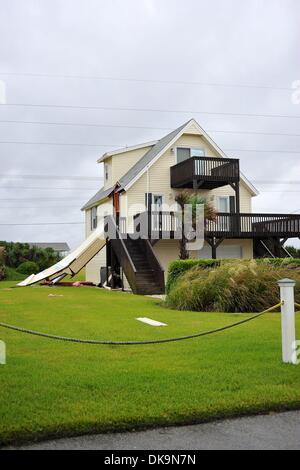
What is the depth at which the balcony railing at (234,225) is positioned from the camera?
2355 centimetres

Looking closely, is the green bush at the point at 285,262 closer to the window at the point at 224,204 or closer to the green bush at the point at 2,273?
the window at the point at 224,204

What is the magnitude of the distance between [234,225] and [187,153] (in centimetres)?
533

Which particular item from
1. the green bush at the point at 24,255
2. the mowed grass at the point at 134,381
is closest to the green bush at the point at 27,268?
the green bush at the point at 24,255

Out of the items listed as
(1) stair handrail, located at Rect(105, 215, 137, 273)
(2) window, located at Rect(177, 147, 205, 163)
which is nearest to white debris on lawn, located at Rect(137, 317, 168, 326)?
(1) stair handrail, located at Rect(105, 215, 137, 273)

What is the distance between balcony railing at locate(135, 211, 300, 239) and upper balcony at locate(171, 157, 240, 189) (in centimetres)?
202

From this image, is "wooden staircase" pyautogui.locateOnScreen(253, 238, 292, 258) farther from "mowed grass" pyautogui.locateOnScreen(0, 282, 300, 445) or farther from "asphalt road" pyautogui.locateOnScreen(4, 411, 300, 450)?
"asphalt road" pyautogui.locateOnScreen(4, 411, 300, 450)

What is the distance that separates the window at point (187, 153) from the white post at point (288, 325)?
2157 centimetres

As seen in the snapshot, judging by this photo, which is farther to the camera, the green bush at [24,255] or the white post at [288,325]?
the green bush at [24,255]

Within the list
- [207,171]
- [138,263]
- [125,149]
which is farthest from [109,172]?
[138,263]

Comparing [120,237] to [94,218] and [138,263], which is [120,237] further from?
[94,218]

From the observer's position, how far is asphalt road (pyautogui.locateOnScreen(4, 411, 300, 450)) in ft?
12.8

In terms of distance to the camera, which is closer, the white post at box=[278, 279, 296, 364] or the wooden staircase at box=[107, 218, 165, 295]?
the white post at box=[278, 279, 296, 364]

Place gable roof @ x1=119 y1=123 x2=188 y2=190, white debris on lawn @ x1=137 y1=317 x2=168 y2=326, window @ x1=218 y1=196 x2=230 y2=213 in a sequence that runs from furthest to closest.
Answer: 1. window @ x1=218 y1=196 x2=230 y2=213
2. gable roof @ x1=119 y1=123 x2=188 y2=190
3. white debris on lawn @ x1=137 y1=317 x2=168 y2=326

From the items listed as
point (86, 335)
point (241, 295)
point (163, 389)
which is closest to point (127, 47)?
point (241, 295)
